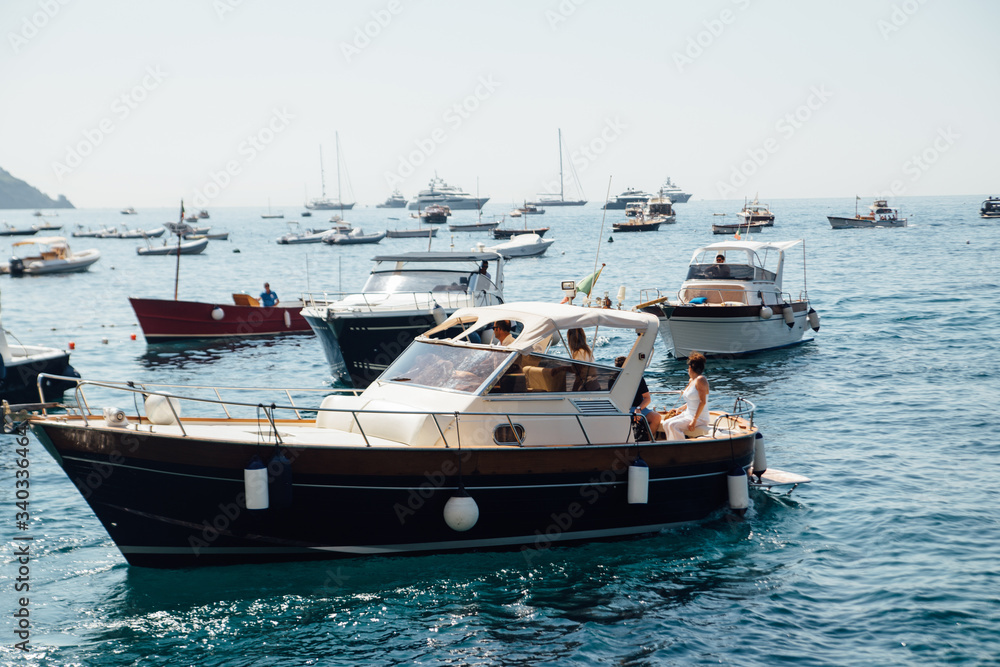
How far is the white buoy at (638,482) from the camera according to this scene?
10102 mm

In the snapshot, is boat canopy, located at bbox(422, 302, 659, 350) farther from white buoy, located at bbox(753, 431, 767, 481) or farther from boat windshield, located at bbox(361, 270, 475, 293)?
boat windshield, located at bbox(361, 270, 475, 293)

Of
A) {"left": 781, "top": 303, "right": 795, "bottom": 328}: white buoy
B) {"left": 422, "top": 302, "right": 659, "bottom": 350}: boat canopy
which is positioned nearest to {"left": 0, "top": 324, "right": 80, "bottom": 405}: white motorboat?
{"left": 422, "top": 302, "right": 659, "bottom": 350}: boat canopy

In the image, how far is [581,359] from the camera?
35.7 ft

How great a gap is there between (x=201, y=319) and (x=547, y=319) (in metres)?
20.7

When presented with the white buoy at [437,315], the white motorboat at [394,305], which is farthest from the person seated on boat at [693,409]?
the white motorboat at [394,305]

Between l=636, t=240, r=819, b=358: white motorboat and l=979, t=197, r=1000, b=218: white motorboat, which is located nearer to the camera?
l=636, t=240, r=819, b=358: white motorboat

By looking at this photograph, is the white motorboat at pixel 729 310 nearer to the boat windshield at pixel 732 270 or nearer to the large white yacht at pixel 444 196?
the boat windshield at pixel 732 270

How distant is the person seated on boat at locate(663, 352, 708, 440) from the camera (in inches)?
433

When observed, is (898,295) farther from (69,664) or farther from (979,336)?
(69,664)

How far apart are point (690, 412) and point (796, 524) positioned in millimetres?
2322

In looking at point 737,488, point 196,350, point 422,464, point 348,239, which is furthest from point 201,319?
point 348,239

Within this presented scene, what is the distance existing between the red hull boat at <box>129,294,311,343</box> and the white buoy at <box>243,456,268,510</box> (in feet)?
67.6

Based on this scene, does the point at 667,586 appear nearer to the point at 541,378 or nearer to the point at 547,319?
the point at 541,378

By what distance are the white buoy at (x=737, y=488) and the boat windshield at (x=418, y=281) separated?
12041 millimetres
